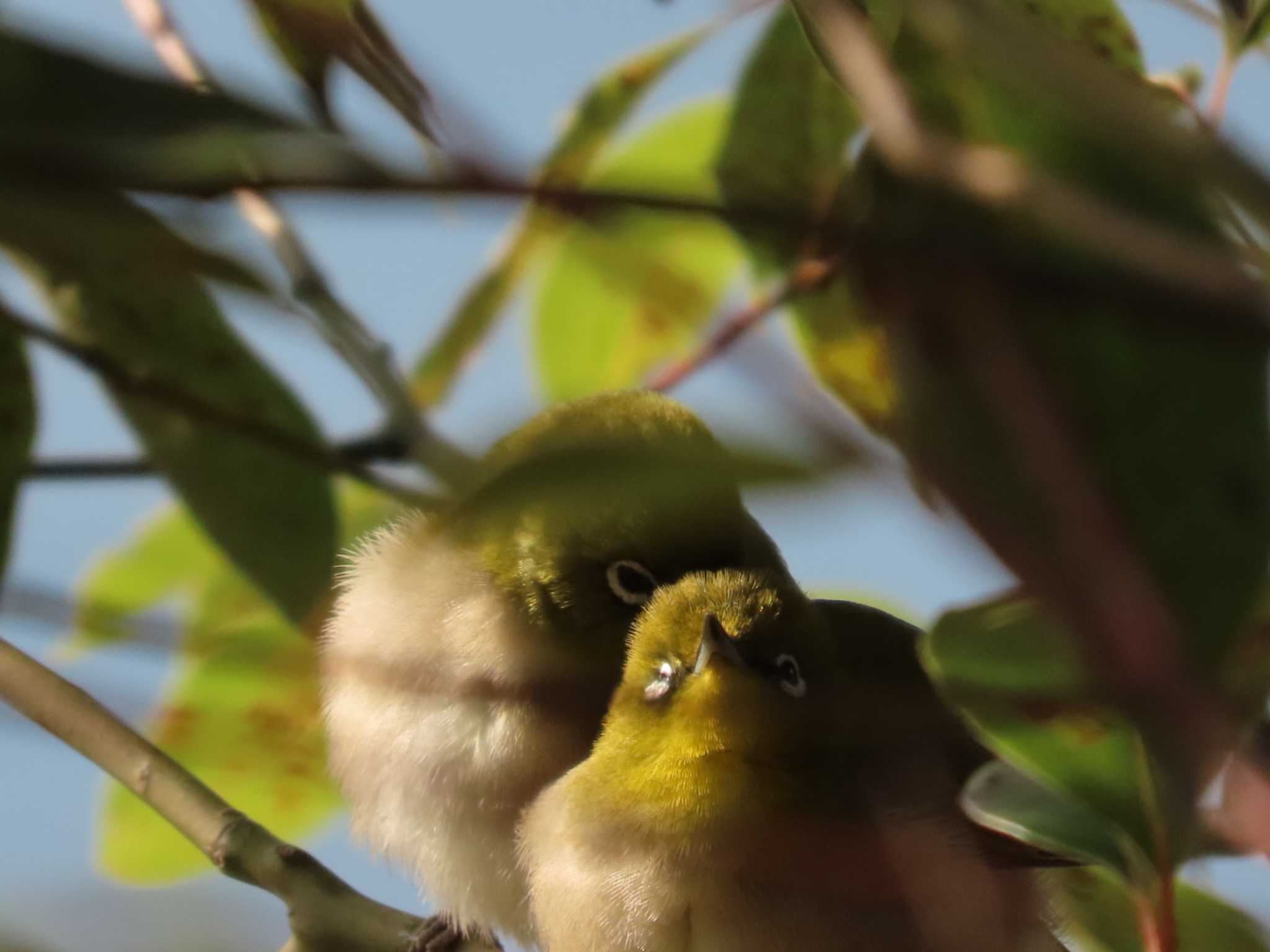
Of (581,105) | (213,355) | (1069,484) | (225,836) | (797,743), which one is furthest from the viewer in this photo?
(797,743)

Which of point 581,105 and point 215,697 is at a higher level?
point 581,105

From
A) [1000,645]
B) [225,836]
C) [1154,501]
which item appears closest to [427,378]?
[225,836]

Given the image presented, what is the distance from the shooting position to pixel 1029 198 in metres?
0.32

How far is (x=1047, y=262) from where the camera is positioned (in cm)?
37

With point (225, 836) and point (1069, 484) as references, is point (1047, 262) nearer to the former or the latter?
point (1069, 484)

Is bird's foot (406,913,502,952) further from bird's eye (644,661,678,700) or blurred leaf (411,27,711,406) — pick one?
blurred leaf (411,27,711,406)

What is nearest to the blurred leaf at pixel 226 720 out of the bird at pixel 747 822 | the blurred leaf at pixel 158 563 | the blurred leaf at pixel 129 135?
the blurred leaf at pixel 158 563

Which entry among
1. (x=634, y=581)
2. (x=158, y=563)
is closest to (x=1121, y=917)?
(x=634, y=581)

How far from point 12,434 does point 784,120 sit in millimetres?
571

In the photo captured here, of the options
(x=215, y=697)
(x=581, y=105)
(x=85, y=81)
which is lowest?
(x=85, y=81)

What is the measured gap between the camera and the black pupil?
161 cm

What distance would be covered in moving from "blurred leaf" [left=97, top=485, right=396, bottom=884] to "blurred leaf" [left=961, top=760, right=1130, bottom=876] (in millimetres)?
406

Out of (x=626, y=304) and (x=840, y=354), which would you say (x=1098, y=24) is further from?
(x=626, y=304)

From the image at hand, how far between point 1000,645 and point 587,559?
1.08 metres
